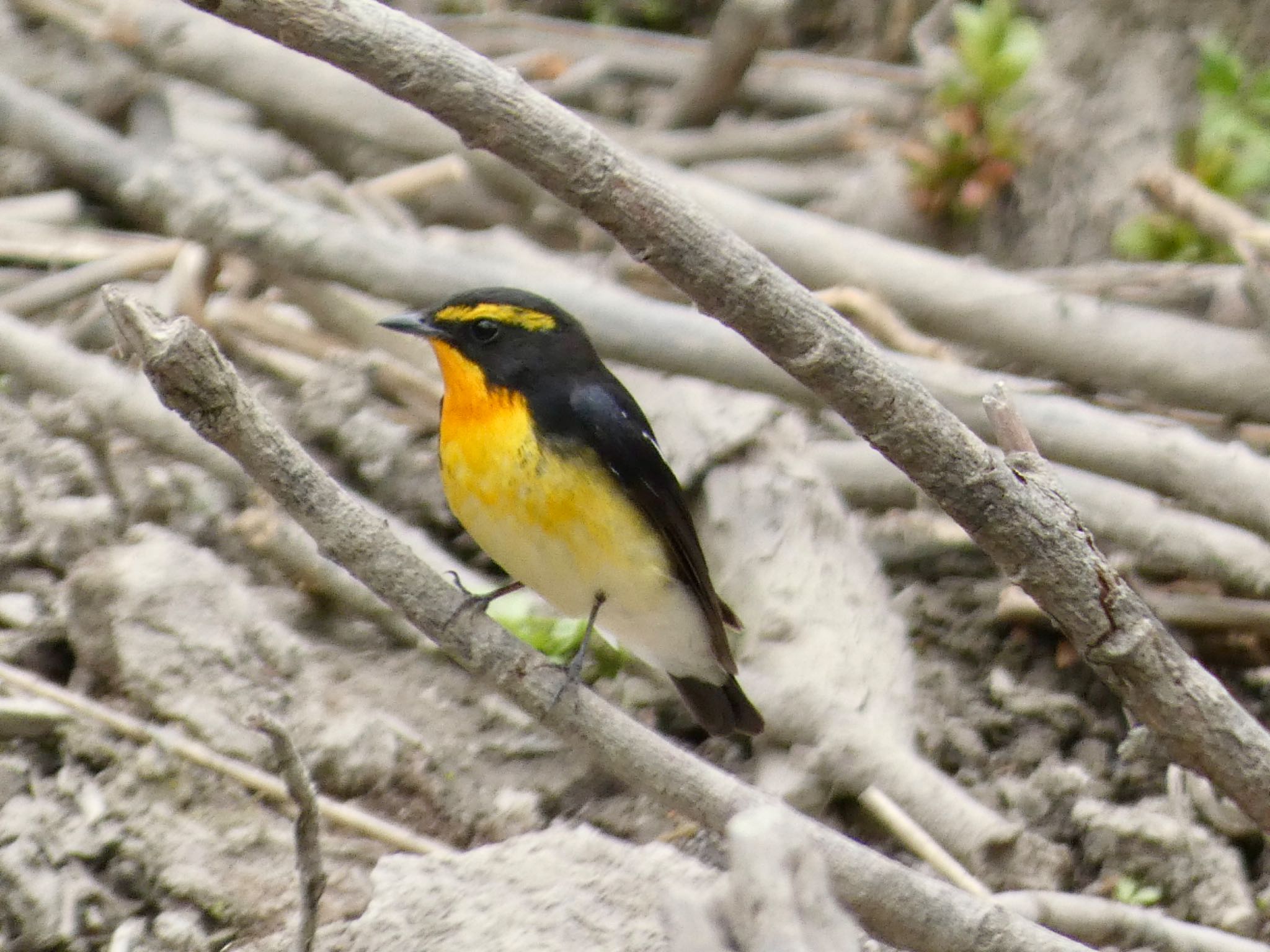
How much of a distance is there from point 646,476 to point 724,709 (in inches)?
25.4

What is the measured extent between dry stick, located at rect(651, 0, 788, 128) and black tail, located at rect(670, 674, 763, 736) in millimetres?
3490

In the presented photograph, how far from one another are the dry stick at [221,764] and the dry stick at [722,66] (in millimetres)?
3975

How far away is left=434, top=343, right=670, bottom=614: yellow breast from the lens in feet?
11.7

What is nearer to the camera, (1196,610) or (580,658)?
(580,658)

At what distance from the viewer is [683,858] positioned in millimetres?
3295

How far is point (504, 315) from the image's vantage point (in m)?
3.72

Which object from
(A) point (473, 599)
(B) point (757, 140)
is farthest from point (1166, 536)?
(B) point (757, 140)

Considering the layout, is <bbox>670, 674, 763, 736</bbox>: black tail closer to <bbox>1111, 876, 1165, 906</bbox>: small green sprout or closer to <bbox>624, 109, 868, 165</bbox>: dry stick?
<bbox>1111, 876, 1165, 906</bbox>: small green sprout

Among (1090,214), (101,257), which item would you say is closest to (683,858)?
(101,257)

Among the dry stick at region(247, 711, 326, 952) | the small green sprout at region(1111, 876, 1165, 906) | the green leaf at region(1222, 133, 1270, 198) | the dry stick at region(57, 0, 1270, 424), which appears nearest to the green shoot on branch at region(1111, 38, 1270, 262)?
the green leaf at region(1222, 133, 1270, 198)

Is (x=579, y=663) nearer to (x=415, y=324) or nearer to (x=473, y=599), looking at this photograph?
(x=473, y=599)

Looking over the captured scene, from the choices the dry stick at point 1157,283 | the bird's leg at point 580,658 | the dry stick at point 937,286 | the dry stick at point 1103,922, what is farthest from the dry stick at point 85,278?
the dry stick at point 1103,922

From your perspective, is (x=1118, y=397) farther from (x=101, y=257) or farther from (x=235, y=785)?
(x=101, y=257)

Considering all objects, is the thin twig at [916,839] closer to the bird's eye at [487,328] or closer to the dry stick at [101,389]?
the bird's eye at [487,328]
